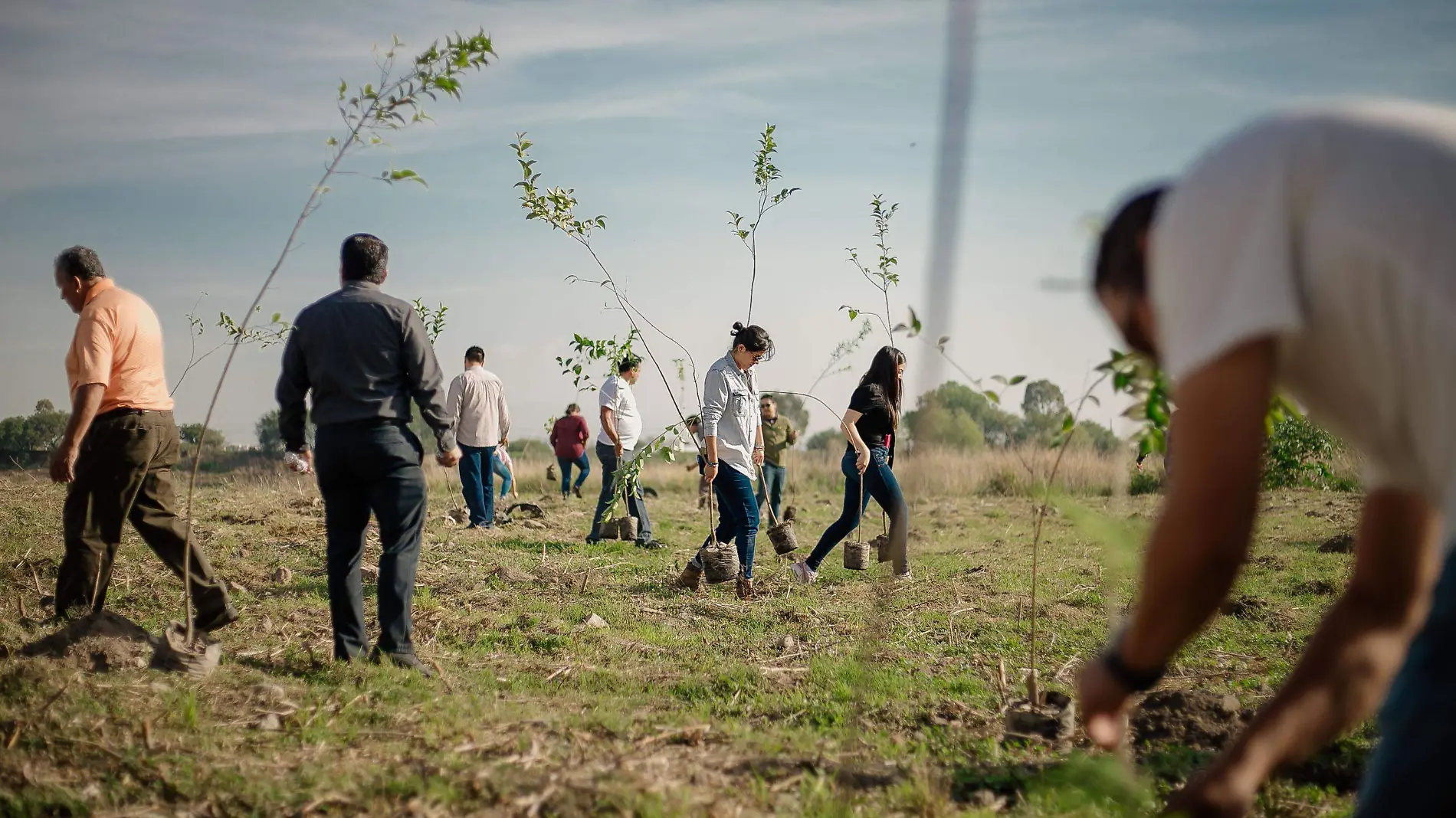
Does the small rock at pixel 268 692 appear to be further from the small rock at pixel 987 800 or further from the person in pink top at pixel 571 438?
the person in pink top at pixel 571 438

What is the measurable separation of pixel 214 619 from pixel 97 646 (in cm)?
97

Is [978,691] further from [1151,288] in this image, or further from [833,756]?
[1151,288]

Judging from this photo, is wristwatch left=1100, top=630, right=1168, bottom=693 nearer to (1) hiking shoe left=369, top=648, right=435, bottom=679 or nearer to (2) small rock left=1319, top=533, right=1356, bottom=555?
(1) hiking shoe left=369, top=648, right=435, bottom=679

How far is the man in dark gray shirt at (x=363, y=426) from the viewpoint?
16.9 ft

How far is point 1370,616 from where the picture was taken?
1.61m

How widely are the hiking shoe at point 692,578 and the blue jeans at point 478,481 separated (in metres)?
4.13

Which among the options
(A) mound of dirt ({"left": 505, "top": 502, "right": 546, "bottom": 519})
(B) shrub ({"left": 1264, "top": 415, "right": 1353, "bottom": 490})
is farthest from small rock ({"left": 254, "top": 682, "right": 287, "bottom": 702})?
(B) shrub ({"left": 1264, "top": 415, "right": 1353, "bottom": 490})

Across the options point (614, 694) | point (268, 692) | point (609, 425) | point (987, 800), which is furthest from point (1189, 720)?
point (609, 425)

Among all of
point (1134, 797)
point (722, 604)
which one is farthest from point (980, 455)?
point (1134, 797)

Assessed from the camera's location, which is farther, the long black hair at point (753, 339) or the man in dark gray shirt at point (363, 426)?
the long black hair at point (753, 339)

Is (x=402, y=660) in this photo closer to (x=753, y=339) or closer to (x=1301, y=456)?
(x=753, y=339)

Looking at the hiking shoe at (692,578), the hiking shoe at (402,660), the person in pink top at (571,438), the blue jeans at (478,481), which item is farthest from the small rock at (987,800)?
the person in pink top at (571,438)

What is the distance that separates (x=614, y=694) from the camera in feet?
17.2

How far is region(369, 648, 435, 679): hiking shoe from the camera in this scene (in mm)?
5234
